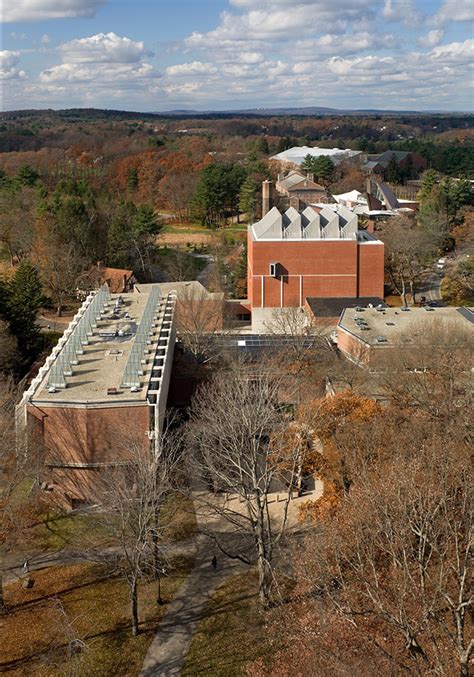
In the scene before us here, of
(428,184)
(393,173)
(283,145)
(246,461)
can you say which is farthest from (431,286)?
(283,145)

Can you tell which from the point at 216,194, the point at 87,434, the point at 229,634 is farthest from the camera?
the point at 216,194

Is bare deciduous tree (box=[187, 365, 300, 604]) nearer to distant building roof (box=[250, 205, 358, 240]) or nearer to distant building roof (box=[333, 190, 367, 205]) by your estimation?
distant building roof (box=[250, 205, 358, 240])

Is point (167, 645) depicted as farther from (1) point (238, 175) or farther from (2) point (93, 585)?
(1) point (238, 175)

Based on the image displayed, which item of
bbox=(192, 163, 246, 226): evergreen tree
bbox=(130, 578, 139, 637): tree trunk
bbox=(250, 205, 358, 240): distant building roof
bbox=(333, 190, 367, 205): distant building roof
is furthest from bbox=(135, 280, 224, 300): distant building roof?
bbox=(333, 190, 367, 205): distant building roof

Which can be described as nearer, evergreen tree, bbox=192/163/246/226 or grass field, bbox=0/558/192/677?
grass field, bbox=0/558/192/677

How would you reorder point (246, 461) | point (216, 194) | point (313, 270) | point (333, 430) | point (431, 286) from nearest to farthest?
point (246, 461) < point (333, 430) < point (313, 270) < point (431, 286) < point (216, 194)

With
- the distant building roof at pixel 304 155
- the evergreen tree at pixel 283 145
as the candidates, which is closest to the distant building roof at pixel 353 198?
the distant building roof at pixel 304 155

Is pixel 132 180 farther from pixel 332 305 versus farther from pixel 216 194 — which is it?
pixel 332 305
